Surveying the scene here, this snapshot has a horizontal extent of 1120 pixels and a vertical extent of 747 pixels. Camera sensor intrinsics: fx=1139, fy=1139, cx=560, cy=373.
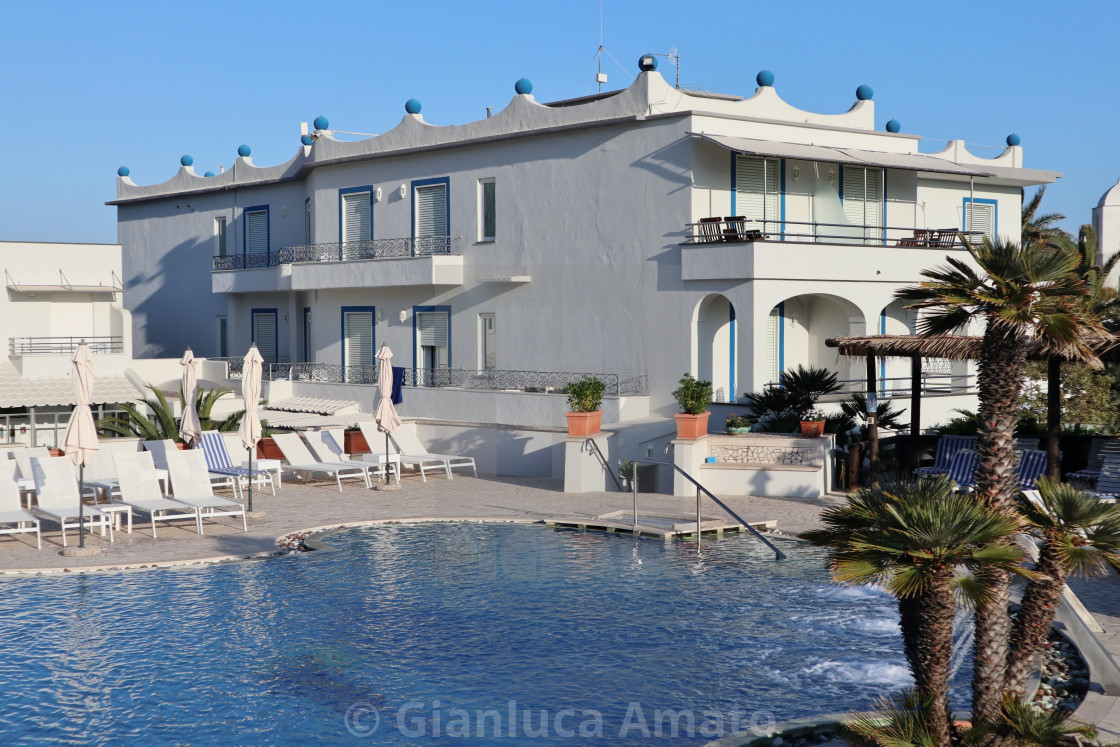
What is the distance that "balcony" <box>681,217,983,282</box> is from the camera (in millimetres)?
23781

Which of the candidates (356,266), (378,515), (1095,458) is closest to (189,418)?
(378,515)

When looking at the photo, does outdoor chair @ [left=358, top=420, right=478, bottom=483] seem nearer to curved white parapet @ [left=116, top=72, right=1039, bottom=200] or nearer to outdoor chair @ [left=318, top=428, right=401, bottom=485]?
outdoor chair @ [left=318, top=428, right=401, bottom=485]

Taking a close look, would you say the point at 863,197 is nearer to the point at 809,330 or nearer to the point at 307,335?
the point at 809,330

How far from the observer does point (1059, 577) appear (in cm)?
842

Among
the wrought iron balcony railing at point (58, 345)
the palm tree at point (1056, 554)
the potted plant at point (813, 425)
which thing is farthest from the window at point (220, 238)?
the palm tree at point (1056, 554)

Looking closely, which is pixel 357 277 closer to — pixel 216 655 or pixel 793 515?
pixel 793 515

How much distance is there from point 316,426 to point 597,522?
1065cm

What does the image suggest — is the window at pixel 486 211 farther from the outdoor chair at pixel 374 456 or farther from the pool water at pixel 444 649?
the pool water at pixel 444 649

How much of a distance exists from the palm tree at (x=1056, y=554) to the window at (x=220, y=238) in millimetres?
33330

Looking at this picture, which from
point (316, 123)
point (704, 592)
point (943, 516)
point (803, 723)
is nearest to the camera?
point (943, 516)

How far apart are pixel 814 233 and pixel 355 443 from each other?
37.7 ft

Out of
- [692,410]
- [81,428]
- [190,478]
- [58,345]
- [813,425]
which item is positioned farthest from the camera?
[58,345]

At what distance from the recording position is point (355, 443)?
25.1 meters

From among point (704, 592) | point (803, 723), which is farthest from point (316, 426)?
point (803, 723)
